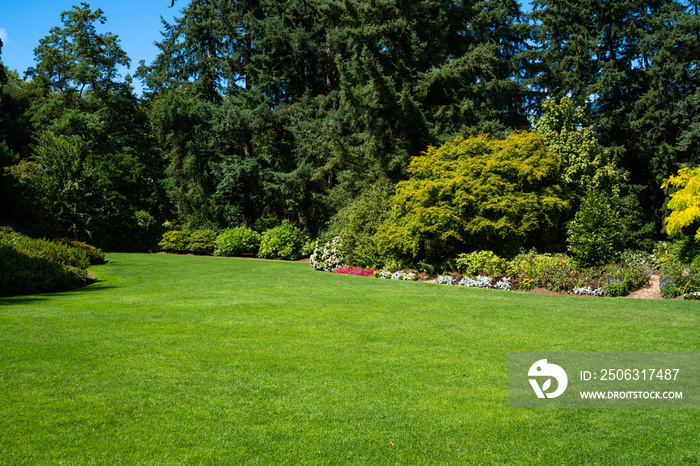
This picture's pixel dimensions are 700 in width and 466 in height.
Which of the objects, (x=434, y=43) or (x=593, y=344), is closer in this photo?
(x=593, y=344)

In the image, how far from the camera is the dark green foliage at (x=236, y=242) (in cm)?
3050

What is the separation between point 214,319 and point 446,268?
1147 cm

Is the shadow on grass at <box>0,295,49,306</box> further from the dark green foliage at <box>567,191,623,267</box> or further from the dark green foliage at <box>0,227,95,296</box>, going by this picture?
the dark green foliage at <box>567,191,623,267</box>

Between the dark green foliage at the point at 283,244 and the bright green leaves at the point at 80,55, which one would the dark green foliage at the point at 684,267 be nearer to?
the dark green foliage at the point at 283,244

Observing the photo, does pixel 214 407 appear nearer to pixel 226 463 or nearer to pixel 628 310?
pixel 226 463

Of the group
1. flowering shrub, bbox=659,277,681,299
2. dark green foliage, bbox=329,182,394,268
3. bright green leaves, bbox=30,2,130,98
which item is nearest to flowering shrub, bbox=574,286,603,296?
flowering shrub, bbox=659,277,681,299

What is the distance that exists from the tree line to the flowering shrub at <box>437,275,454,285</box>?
5.51 metres

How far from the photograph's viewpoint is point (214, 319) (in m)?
8.82

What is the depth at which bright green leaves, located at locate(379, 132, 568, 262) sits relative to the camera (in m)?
17.3

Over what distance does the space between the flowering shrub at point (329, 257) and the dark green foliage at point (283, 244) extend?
5794 mm

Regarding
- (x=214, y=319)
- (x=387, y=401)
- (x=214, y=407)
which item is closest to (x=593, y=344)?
(x=387, y=401)

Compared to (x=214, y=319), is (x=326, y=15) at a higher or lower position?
higher

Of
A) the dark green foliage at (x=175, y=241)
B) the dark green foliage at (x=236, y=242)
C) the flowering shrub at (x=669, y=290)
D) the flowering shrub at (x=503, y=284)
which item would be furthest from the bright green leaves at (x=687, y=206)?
the dark green foliage at (x=175, y=241)

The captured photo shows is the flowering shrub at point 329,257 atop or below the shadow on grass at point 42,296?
atop
